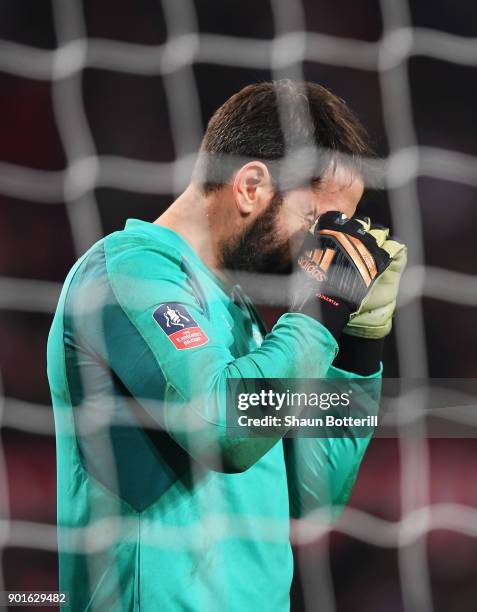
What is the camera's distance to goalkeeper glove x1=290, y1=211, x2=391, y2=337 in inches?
36.3

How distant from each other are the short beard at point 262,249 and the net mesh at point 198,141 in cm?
27

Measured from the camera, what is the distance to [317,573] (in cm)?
169

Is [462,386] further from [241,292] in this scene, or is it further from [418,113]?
[418,113]

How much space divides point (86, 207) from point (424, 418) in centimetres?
61

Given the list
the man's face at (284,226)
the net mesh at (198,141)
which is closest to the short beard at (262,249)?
the man's face at (284,226)

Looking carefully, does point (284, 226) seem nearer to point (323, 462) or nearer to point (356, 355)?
point (356, 355)

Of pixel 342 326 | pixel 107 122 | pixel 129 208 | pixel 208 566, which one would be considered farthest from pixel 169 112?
pixel 208 566

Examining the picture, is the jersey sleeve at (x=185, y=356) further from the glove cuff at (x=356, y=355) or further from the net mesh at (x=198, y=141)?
the net mesh at (x=198, y=141)

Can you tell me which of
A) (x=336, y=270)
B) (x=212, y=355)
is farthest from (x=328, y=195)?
(x=212, y=355)

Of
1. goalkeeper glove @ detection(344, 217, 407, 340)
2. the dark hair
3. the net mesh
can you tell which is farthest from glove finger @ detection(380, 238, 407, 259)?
the net mesh

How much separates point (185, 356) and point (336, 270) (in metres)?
0.21

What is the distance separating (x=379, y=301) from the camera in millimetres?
1024

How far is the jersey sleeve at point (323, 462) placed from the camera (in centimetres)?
105

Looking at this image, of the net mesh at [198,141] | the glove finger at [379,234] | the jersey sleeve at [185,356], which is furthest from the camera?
the net mesh at [198,141]
